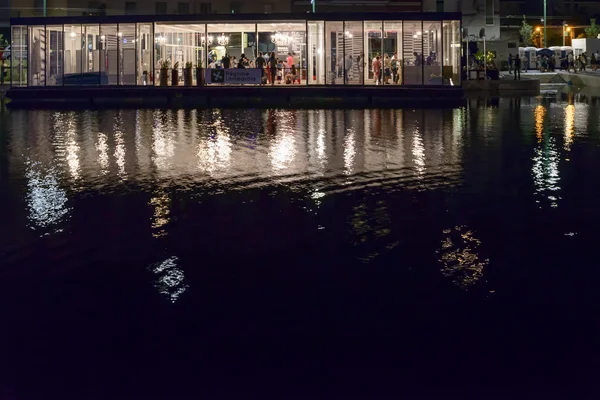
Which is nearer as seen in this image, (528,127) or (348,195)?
(348,195)

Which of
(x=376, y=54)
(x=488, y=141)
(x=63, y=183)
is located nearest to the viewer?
(x=63, y=183)

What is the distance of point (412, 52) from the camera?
146ft

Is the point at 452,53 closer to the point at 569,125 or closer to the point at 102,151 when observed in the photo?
the point at 569,125

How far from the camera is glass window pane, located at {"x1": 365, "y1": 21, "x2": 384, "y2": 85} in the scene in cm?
4484

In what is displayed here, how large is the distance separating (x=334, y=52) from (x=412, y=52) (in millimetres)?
3550

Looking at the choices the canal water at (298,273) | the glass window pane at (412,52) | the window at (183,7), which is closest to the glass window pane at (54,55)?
the glass window pane at (412,52)

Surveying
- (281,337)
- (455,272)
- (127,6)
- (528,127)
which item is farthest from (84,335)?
(127,6)

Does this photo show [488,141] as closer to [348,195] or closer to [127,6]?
[348,195]

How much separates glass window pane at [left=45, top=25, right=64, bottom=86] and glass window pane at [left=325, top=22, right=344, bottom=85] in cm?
1242

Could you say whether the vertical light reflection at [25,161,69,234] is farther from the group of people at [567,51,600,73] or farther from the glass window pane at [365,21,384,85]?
the group of people at [567,51,600,73]

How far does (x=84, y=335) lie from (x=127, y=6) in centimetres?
7519

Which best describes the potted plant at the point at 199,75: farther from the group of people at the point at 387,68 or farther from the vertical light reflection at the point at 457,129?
the vertical light reflection at the point at 457,129

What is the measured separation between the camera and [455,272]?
32.4ft

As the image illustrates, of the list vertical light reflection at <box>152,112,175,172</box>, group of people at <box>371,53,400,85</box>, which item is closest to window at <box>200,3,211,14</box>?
group of people at <box>371,53,400,85</box>
